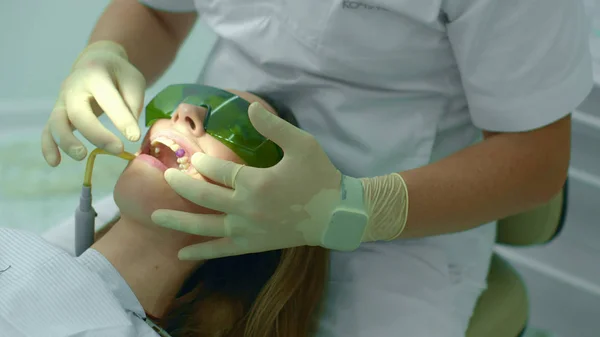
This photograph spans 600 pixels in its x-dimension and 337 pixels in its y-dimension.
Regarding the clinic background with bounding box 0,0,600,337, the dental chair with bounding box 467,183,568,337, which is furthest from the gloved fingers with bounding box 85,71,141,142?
the clinic background with bounding box 0,0,600,337

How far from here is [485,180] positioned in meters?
1.18

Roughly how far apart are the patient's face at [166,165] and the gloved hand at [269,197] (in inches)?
3.0

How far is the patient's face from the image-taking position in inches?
45.4

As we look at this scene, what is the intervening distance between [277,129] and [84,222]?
0.51m

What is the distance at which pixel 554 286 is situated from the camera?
2.10m

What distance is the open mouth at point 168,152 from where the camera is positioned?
117 centimetres

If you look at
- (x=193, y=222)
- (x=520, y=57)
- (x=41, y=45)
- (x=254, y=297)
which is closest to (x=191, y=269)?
(x=254, y=297)

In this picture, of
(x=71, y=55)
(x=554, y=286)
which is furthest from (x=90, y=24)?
(x=554, y=286)

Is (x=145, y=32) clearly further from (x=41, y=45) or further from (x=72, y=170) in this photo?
(x=41, y=45)

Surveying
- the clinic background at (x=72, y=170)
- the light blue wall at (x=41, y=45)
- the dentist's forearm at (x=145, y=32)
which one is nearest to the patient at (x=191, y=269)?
the dentist's forearm at (x=145, y=32)

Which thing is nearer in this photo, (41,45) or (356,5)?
(356,5)

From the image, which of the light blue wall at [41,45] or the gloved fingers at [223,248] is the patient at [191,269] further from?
the light blue wall at [41,45]

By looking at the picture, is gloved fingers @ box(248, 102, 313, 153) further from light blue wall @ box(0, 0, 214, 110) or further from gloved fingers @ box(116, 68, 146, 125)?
light blue wall @ box(0, 0, 214, 110)

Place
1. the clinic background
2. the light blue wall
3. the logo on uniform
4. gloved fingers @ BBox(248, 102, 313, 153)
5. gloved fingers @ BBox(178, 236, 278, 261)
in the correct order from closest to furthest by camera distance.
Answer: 1. gloved fingers @ BBox(248, 102, 313, 153)
2. gloved fingers @ BBox(178, 236, 278, 261)
3. the logo on uniform
4. the clinic background
5. the light blue wall
